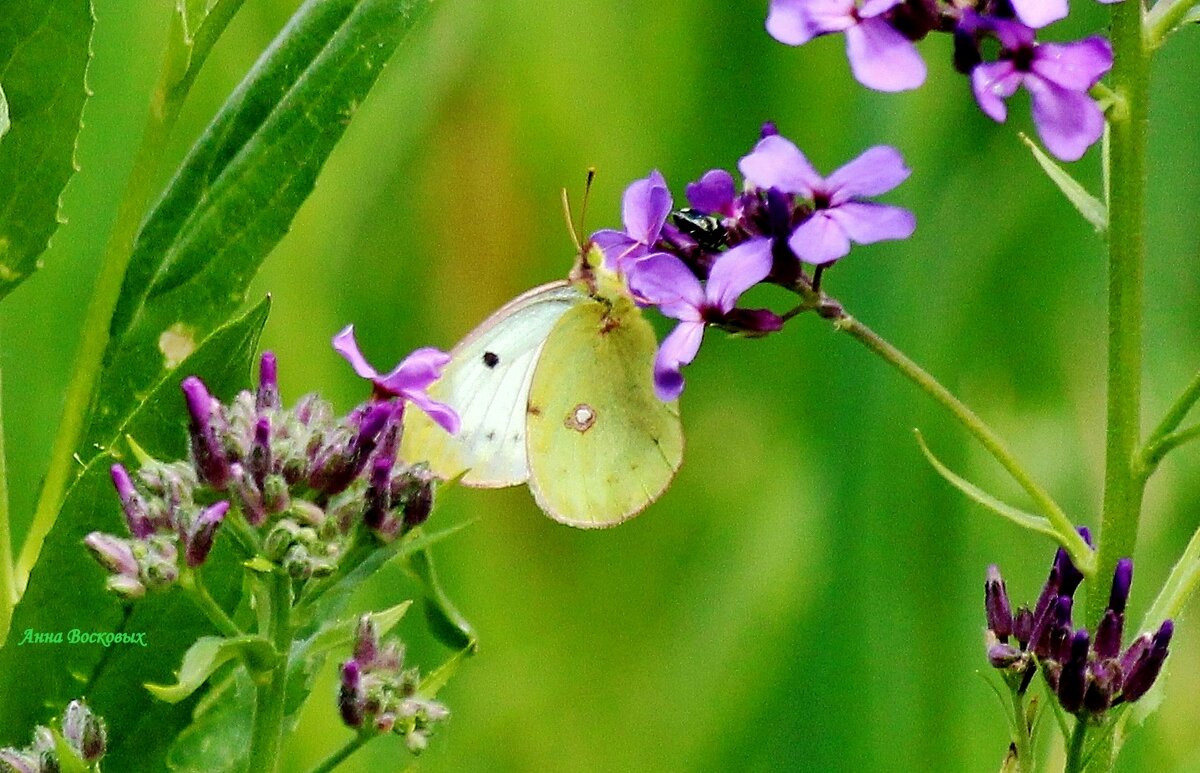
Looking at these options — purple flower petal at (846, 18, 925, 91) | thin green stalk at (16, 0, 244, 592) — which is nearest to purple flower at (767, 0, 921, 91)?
purple flower petal at (846, 18, 925, 91)

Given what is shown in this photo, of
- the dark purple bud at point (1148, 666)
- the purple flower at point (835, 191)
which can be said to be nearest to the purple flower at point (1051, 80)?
the purple flower at point (835, 191)

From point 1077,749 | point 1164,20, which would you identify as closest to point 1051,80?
point 1164,20

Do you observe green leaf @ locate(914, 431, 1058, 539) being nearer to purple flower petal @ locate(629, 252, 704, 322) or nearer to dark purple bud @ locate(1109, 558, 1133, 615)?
dark purple bud @ locate(1109, 558, 1133, 615)

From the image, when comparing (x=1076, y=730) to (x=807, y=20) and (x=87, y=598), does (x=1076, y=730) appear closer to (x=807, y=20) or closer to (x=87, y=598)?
(x=807, y=20)

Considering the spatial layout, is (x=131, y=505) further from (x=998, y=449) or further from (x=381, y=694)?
(x=998, y=449)

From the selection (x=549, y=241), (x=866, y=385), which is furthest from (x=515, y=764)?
(x=549, y=241)
